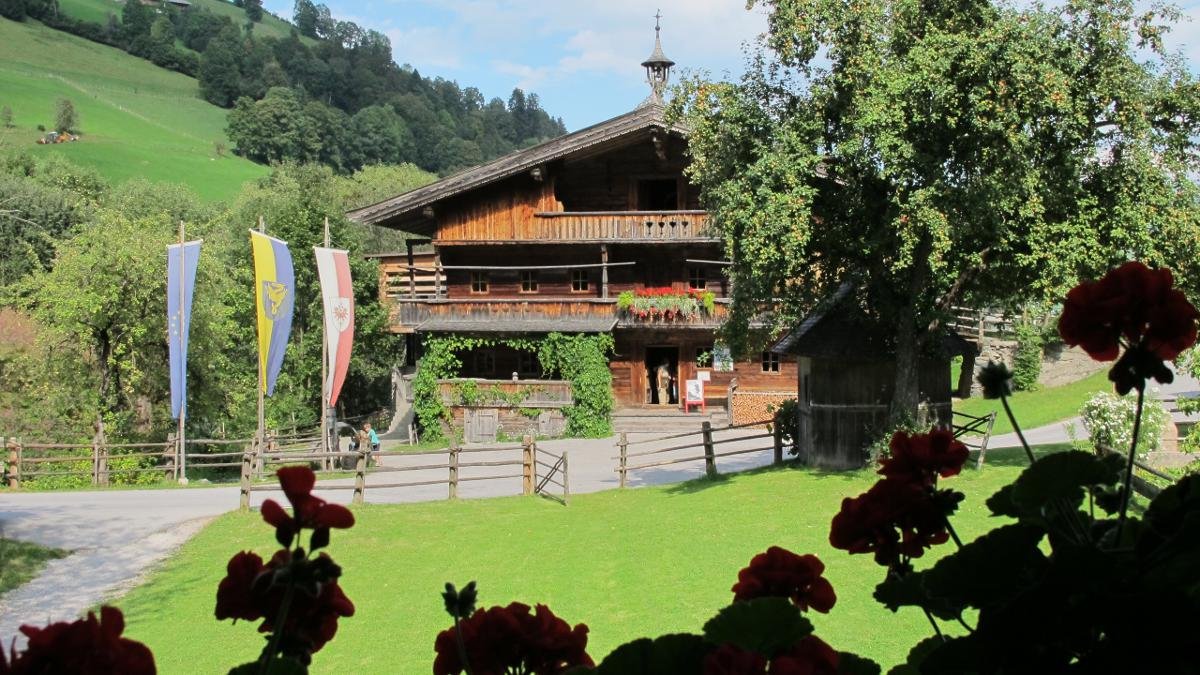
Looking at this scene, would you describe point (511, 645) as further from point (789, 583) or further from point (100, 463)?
point (100, 463)

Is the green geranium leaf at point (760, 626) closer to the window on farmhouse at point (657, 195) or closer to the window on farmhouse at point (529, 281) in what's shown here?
the window on farmhouse at point (657, 195)

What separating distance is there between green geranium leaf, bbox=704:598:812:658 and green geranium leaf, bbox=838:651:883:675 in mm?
112

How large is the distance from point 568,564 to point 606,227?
2086cm

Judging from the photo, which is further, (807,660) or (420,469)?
(420,469)

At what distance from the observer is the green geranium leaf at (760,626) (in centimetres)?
194

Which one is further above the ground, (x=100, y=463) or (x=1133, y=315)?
(x=1133, y=315)

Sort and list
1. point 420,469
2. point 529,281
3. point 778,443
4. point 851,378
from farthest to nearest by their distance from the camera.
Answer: point 529,281
point 778,443
point 420,469
point 851,378

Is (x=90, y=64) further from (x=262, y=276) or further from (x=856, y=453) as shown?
(x=856, y=453)

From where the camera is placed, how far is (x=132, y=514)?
22484 millimetres

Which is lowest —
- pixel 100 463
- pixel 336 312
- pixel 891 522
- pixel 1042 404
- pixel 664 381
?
pixel 100 463

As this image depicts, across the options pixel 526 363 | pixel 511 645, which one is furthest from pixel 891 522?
pixel 526 363

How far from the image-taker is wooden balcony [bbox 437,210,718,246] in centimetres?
3559

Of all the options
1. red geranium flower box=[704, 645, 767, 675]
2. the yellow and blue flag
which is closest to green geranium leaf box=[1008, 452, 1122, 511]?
red geranium flower box=[704, 645, 767, 675]

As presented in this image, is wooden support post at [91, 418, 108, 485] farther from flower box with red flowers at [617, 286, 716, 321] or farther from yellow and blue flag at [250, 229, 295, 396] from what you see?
flower box with red flowers at [617, 286, 716, 321]
